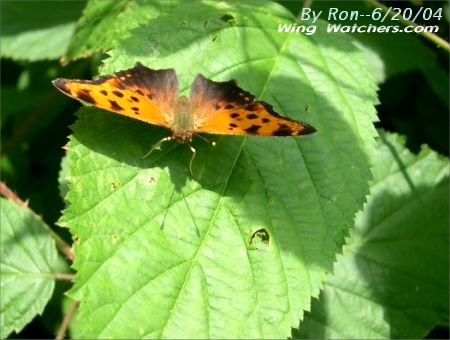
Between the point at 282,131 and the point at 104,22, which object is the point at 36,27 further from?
the point at 282,131

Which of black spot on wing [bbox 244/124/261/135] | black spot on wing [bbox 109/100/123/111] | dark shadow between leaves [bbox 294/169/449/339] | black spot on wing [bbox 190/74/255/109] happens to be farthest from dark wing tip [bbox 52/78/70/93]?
dark shadow between leaves [bbox 294/169/449/339]

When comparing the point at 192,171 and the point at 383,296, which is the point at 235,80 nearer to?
the point at 192,171

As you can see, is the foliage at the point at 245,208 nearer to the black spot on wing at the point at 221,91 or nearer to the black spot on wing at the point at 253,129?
the black spot on wing at the point at 221,91

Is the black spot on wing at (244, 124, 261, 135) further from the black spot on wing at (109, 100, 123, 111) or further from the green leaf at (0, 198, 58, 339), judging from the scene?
the green leaf at (0, 198, 58, 339)

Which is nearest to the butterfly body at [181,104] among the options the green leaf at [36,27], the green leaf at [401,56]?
the green leaf at [401,56]

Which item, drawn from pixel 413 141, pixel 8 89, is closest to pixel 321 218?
pixel 413 141

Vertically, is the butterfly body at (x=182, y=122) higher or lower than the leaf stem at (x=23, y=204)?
higher
